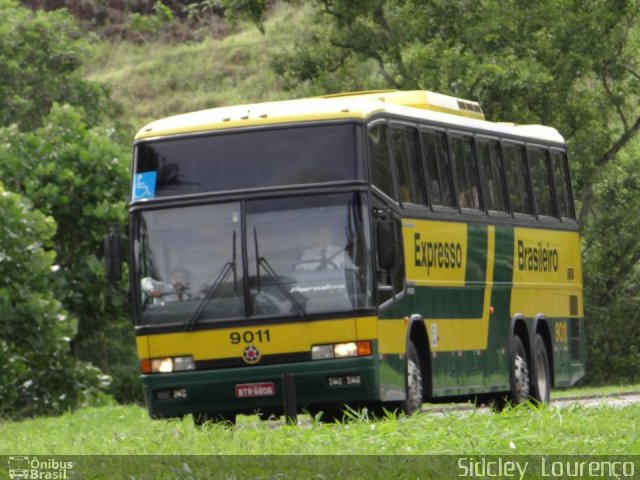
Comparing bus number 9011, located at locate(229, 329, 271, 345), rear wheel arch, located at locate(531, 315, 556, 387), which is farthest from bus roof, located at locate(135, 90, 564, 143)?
rear wheel arch, located at locate(531, 315, 556, 387)

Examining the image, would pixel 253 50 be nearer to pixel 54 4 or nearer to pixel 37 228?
pixel 54 4

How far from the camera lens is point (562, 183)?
2352cm

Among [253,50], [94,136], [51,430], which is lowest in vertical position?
[51,430]

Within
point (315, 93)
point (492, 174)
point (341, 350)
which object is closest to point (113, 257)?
point (341, 350)

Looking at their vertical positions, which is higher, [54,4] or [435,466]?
[54,4]

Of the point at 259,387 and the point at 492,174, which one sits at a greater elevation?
the point at 492,174

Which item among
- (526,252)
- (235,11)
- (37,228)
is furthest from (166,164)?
(235,11)

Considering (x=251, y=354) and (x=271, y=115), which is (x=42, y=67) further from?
(x=251, y=354)

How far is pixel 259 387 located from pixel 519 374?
18.1ft

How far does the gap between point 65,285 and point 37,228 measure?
233 inches

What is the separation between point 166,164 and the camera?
55.4ft

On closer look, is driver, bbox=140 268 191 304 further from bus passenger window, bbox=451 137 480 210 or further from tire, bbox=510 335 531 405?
tire, bbox=510 335 531 405

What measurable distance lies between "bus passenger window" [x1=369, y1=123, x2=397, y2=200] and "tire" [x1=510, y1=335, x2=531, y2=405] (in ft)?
13.5

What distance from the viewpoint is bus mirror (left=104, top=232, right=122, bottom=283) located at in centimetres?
1711
